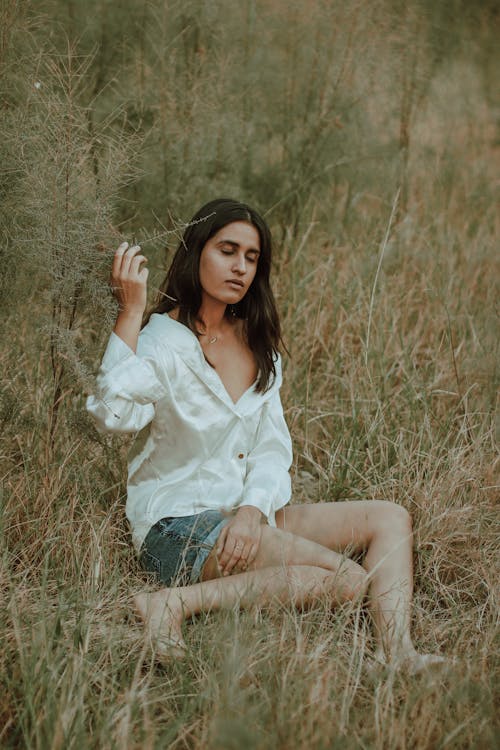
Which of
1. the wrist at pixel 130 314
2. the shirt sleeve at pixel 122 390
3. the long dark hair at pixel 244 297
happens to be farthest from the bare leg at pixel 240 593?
the wrist at pixel 130 314

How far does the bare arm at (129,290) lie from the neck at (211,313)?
30cm

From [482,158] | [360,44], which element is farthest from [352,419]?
[482,158]

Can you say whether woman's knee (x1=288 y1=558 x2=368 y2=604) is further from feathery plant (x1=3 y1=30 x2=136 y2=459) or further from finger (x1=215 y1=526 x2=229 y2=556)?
feathery plant (x1=3 y1=30 x2=136 y2=459)

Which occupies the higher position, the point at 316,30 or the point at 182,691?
the point at 316,30

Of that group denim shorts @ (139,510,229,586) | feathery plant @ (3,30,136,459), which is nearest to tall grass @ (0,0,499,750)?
feathery plant @ (3,30,136,459)

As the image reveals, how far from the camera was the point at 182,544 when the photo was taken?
207cm

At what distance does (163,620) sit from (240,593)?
0.23 metres

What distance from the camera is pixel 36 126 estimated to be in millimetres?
2229

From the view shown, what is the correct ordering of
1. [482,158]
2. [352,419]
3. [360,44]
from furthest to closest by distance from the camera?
1. [482,158]
2. [360,44]
3. [352,419]

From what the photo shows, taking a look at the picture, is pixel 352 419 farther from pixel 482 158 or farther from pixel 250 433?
pixel 482 158

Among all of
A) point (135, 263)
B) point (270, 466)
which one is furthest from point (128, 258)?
point (270, 466)

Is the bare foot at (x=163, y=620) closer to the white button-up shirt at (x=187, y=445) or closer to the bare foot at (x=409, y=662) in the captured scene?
the white button-up shirt at (x=187, y=445)

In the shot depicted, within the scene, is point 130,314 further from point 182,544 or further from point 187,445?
point 182,544

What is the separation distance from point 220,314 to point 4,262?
644mm
